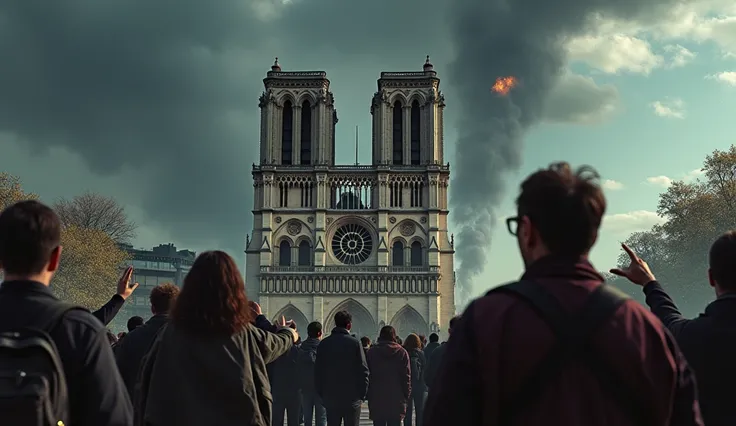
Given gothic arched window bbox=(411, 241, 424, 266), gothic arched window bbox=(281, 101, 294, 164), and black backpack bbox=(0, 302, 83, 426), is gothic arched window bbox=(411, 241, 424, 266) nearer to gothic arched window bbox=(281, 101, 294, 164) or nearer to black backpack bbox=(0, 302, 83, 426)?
gothic arched window bbox=(281, 101, 294, 164)

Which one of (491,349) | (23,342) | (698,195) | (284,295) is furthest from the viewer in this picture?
(284,295)

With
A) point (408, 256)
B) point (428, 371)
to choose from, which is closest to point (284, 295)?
point (408, 256)

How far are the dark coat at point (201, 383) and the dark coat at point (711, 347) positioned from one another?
234cm

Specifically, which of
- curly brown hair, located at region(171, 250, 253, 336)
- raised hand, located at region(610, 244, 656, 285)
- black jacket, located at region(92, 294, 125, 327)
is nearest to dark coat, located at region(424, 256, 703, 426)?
raised hand, located at region(610, 244, 656, 285)

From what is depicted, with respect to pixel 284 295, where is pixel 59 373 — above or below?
below

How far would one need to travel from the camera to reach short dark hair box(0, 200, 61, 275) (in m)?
3.14

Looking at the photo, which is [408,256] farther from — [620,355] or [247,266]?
[620,355]

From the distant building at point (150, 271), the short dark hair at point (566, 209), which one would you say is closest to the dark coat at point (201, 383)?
the short dark hair at point (566, 209)

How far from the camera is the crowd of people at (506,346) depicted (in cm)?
253

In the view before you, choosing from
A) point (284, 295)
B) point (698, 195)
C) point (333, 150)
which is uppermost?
point (333, 150)

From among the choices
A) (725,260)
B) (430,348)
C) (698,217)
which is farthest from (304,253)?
(725,260)

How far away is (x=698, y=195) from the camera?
51.9 metres

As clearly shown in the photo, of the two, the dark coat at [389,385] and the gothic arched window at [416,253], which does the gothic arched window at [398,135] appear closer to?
the gothic arched window at [416,253]

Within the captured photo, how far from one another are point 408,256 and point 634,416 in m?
56.5
